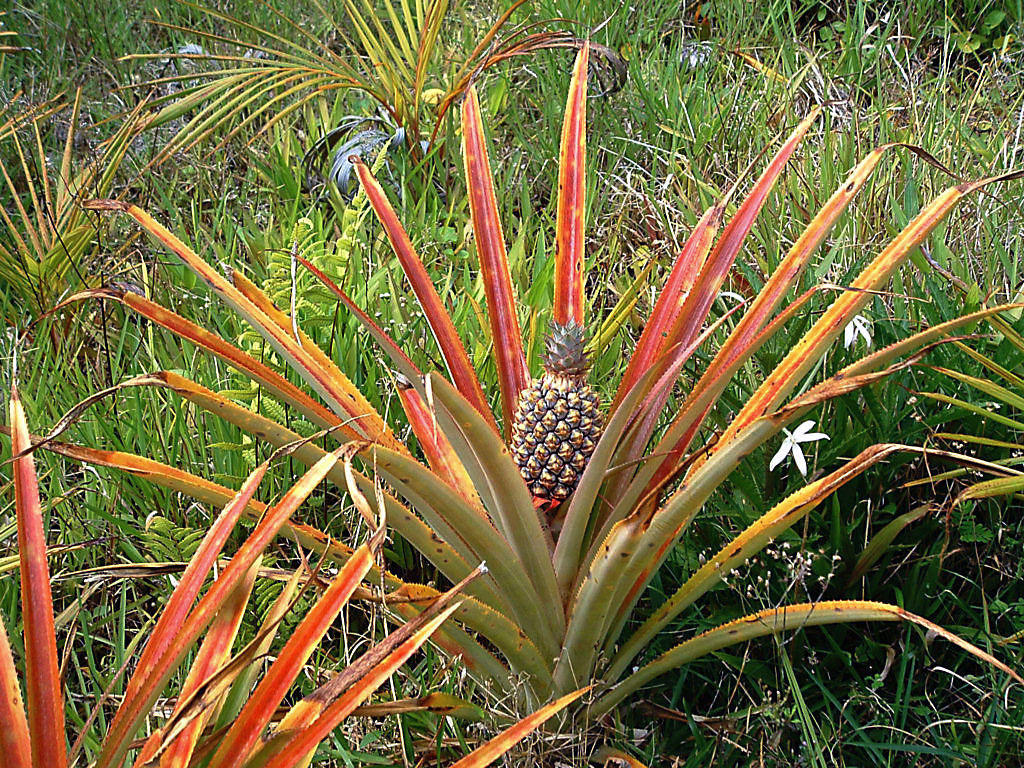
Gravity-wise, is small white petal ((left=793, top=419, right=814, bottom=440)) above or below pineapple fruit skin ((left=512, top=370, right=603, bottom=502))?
below

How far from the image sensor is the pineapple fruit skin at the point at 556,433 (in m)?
1.21

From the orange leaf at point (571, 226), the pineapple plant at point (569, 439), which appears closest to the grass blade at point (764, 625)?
the pineapple plant at point (569, 439)

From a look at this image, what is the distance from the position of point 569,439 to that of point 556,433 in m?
0.02

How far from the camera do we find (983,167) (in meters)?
2.37

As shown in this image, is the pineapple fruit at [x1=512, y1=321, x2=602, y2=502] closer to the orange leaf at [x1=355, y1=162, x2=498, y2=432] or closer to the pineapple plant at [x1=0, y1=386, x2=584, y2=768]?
the orange leaf at [x1=355, y1=162, x2=498, y2=432]

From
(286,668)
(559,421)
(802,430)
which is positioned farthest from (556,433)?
(286,668)

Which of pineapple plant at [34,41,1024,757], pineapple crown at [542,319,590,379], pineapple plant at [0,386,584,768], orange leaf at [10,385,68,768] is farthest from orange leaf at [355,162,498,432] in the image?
orange leaf at [10,385,68,768]

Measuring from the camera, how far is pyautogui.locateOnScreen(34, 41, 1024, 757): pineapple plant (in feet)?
3.42

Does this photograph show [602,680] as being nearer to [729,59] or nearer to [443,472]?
[443,472]

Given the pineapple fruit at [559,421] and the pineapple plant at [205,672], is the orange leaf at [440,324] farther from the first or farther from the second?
the pineapple plant at [205,672]

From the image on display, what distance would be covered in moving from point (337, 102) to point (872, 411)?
6.63 feet

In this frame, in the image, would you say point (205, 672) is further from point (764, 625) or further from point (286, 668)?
point (764, 625)

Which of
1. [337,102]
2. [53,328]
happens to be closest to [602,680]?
[53,328]

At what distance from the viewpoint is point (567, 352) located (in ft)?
3.95
